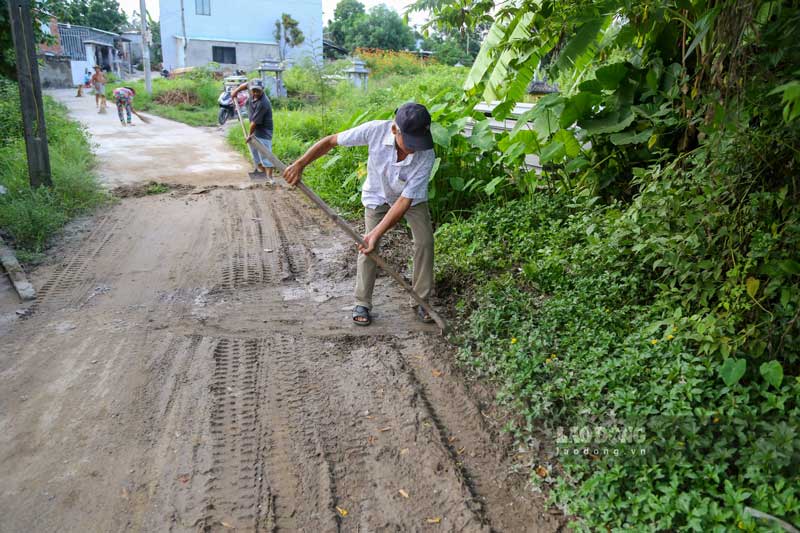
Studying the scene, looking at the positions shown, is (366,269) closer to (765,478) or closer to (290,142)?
(765,478)

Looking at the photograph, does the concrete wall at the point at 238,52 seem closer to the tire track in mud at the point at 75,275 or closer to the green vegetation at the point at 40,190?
the green vegetation at the point at 40,190

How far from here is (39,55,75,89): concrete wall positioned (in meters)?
27.8

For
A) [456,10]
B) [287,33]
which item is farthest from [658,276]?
[287,33]

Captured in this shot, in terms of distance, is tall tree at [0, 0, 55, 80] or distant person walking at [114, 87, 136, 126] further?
distant person walking at [114, 87, 136, 126]

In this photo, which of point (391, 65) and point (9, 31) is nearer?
point (9, 31)

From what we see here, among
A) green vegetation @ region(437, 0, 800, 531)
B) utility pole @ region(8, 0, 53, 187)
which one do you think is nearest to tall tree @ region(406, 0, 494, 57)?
green vegetation @ region(437, 0, 800, 531)

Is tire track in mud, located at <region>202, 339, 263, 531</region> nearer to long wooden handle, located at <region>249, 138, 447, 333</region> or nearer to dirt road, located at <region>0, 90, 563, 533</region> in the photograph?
dirt road, located at <region>0, 90, 563, 533</region>

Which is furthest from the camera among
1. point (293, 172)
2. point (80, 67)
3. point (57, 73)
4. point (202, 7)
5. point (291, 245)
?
point (202, 7)

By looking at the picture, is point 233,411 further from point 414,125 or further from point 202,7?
point 202,7

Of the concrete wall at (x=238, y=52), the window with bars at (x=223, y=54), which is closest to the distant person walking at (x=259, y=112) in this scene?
the concrete wall at (x=238, y=52)

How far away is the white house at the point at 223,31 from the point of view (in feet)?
116

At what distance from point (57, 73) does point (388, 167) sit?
30871 millimetres

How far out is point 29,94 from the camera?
296 inches

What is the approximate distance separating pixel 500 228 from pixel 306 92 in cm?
1683
